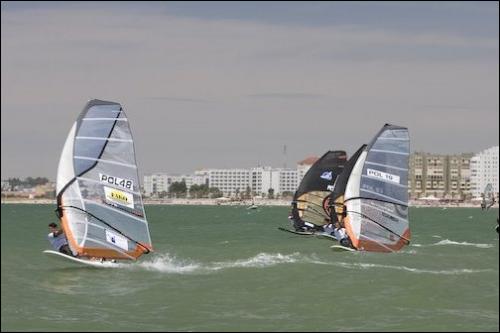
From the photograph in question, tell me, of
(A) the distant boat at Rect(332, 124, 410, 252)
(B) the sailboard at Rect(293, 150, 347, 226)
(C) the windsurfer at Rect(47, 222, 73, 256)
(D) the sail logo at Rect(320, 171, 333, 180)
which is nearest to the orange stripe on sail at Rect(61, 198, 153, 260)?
(C) the windsurfer at Rect(47, 222, 73, 256)

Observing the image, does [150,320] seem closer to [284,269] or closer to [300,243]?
[284,269]

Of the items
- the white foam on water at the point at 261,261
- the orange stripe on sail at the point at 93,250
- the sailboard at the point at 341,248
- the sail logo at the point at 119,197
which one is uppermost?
the sail logo at the point at 119,197

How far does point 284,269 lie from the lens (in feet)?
98.3

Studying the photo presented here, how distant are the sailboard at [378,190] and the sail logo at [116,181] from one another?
9548 millimetres

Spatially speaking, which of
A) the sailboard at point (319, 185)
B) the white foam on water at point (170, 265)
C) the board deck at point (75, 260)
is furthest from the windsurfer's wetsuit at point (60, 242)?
the sailboard at point (319, 185)

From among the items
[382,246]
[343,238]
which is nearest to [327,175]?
[343,238]

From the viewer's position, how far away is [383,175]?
1388 inches

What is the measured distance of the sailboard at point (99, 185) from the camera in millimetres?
27266

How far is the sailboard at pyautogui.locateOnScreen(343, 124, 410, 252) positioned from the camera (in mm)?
34938

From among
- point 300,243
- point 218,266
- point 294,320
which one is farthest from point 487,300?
point 300,243

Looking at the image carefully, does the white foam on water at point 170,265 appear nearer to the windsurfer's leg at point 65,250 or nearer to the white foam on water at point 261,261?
the white foam on water at point 261,261

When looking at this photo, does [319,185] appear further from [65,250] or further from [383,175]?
[65,250]

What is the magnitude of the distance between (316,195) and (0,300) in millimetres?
26626

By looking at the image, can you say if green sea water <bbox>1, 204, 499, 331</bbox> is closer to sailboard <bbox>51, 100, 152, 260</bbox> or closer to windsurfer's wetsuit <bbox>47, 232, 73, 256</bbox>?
windsurfer's wetsuit <bbox>47, 232, 73, 256</bbox>
